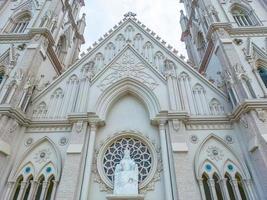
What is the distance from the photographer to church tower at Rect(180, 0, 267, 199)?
36.1 feet

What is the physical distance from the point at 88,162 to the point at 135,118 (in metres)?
3.97

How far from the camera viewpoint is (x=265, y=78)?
14898mm

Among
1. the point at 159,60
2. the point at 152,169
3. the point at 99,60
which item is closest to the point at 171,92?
the point at 159,60

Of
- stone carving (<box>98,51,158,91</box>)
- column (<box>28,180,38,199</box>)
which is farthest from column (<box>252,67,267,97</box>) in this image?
column (<box>28,180,38,199</box>)

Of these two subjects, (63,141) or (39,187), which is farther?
(63,141)

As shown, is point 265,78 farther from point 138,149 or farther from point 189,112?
point 138,149

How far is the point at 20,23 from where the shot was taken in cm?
2048

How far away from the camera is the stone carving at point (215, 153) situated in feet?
38.7

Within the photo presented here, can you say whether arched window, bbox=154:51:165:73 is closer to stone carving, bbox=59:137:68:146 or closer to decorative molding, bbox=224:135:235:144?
decorative molding, bbox=224:135:235:144

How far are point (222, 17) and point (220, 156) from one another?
13.0 m

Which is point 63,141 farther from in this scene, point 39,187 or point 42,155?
point 39,187

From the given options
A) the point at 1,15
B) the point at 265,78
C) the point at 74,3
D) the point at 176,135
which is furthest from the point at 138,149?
the point at 74,3

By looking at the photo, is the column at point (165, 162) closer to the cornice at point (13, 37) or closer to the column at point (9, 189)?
the column at point (9, 189)

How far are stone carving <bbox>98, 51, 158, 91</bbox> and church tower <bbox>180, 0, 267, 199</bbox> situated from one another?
477 centimetres
